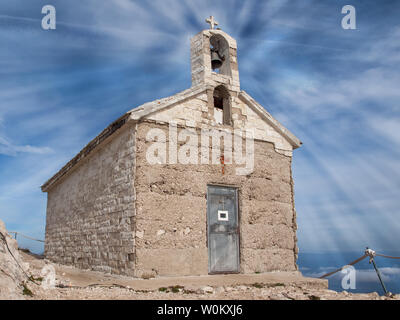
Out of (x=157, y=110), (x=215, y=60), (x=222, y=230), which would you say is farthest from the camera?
(x=215, y=60)

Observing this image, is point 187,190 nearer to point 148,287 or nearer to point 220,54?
point 148,287

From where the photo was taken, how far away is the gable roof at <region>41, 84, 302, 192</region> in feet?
25.7

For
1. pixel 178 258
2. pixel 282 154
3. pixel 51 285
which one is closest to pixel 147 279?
pixel 178 258

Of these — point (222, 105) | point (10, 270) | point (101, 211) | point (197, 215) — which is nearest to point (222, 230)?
point (197, 215)

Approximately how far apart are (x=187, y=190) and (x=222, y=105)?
2.94 metres

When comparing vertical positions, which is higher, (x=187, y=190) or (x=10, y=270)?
(x=187, y=190)

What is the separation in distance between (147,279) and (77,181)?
5619 mm

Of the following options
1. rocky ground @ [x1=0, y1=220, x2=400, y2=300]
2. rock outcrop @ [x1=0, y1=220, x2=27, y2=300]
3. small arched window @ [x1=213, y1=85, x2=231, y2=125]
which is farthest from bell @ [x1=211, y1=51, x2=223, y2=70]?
rock outcrop @ [x1=0, y1=220, x2=27, y2=300]

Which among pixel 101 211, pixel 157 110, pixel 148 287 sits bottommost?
pixel 148 287

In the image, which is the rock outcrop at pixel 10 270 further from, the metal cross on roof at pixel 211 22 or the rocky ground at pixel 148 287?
the metal cross on roof at pixel 211 22

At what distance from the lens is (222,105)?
9.79 m
